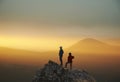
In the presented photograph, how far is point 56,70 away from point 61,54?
168 cm

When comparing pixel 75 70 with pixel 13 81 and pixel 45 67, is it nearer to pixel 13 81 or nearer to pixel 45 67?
pixel 45 67

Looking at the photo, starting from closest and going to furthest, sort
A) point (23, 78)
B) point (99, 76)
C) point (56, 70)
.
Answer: point (56, 70)
point (99, 76)
point (23, 78)

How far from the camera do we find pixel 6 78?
10488 cm

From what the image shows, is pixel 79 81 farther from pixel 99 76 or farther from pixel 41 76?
pixel 99 76

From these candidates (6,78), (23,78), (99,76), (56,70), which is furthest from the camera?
(6,78)

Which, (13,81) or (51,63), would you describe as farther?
(13,81)

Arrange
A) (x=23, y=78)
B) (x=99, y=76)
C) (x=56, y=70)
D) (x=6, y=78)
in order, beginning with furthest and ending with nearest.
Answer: (x=6, y=78), (x=23, y=78), (x=99, y=76), (x=56, y=70)

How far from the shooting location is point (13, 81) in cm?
10938

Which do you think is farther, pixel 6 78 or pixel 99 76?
pixel 6 78

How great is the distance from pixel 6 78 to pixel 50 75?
6684cm

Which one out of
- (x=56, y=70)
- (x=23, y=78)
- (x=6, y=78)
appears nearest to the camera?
(x=56, y=70)

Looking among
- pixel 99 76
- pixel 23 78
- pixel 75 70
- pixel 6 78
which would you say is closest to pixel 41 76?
pixel 75 70

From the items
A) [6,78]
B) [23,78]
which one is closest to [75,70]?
[23,78]

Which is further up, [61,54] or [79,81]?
[61,54]
